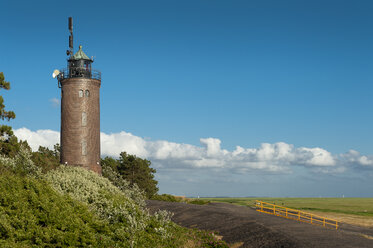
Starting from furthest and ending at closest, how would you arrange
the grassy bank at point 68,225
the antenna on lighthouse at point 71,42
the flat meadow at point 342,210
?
the antenna on lighthouse at point 71,42 → the flat meadow at point 342,210 → the grassy bank at point 68,225

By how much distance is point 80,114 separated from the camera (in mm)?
50031

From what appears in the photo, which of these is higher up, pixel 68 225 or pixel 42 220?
pixel 42 220

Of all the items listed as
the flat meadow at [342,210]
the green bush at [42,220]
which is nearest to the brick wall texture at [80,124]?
the green bush at [42,220]

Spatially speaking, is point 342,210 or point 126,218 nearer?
point 126,218

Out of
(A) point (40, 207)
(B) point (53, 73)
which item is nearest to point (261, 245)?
(A) point (40, 207)

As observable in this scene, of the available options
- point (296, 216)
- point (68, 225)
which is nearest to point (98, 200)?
point (68, 225)

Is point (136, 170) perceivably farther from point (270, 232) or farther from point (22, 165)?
point (270, 232)

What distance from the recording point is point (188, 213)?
39250 mm

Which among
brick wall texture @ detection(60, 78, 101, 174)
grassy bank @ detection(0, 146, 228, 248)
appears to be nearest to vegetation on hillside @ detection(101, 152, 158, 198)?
brick wall texture @ detection(60, 78, 101, 174)

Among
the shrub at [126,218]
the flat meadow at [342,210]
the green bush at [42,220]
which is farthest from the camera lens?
the flat meadow at [342,210]

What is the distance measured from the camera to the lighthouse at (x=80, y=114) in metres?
49.7

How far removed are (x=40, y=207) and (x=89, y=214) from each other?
327 cm

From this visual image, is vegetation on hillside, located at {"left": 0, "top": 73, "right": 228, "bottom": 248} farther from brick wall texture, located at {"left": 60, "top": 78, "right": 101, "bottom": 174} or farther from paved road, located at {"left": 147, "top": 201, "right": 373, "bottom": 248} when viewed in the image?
brick wall texture, located at {"left": 60, "top": 78, "right": 101, "bottom": 174}

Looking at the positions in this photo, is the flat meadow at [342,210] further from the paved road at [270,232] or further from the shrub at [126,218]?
the shrub at [126,218]
